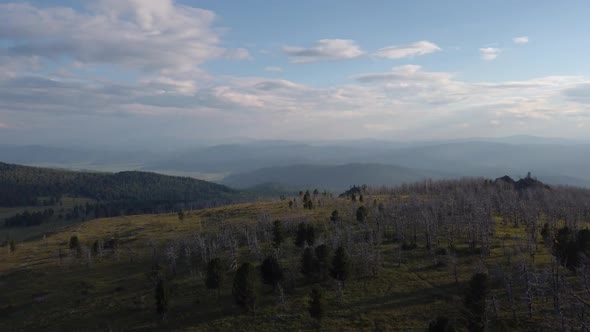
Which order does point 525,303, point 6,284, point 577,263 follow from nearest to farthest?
point 525,303, point 577,263, point 6,284

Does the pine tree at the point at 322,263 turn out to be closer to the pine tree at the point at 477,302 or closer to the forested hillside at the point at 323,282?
the forested hillside at the point at 323,282

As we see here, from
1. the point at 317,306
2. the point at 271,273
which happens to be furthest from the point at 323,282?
the point at 317,306

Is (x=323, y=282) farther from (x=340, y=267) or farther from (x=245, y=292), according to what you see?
(x=245, y=292)

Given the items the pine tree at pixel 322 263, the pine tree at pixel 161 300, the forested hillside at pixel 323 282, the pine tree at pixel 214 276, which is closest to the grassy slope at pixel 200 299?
the forested hillside at pixel 323 282

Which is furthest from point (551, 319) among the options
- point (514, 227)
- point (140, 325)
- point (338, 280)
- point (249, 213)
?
point (249, 213)

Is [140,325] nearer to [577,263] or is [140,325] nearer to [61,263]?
[61,263]
